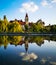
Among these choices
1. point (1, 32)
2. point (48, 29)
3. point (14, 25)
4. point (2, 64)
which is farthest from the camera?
point (48, 29)

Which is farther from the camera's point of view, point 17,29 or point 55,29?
point 55,29

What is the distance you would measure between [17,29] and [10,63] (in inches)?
2036

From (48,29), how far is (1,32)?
3163 cm

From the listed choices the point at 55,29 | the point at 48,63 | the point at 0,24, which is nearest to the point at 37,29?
the point at 55,29

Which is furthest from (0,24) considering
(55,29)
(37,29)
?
(55,29)

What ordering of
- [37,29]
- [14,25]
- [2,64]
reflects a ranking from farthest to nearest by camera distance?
[37,29] → [14,25] → [2,64]

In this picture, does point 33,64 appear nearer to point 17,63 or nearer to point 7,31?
point 17,63

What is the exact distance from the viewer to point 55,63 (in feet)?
36.4

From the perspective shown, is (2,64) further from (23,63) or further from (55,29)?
(55,29)

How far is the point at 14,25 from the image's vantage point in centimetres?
6141

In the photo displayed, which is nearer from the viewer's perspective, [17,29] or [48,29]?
[17,29]

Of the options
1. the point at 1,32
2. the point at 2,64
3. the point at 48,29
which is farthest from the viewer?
the point at 48,29

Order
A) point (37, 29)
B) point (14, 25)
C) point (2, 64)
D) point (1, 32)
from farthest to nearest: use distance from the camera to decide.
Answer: point (37, 29) → point (14, 25) → point (1, 32) → point (2, 64)

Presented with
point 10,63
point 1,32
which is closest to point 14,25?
point 1,32
